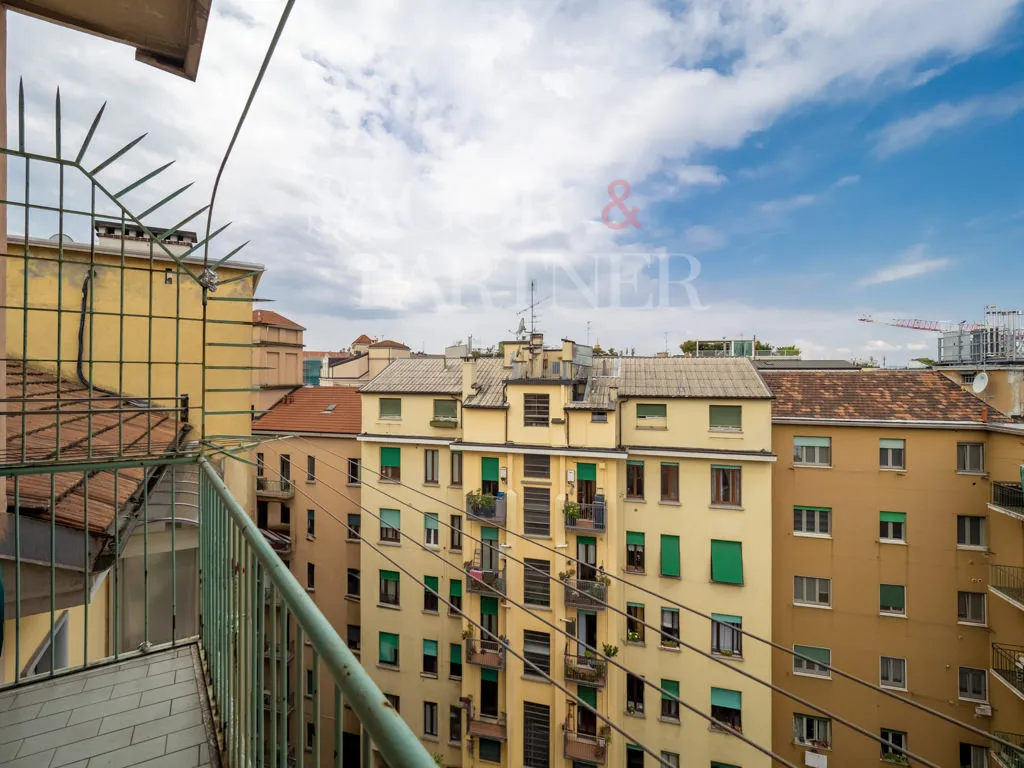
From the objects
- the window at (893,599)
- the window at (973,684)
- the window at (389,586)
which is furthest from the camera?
the window at (389,586)

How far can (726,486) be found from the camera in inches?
524

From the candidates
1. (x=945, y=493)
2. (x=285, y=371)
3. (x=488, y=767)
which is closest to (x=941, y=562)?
(x=945, y=493)

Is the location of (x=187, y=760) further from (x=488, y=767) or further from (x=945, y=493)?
(x=945, y=493)

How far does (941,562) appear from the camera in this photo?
496 inches

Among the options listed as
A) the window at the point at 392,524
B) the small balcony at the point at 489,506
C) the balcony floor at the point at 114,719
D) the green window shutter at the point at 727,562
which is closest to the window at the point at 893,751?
the green window shutter at the point at 727,562

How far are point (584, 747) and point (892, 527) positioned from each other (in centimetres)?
947

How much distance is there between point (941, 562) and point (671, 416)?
23.6 ft

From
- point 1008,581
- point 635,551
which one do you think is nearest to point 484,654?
point 635,551

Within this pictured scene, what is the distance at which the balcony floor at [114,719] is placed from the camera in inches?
91.5

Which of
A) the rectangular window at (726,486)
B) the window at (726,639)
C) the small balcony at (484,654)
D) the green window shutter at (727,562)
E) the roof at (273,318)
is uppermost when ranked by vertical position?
the roof at (273,318)

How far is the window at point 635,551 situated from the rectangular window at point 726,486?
7.06ft

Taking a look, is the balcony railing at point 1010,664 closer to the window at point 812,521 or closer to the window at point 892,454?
the window at point 812,521

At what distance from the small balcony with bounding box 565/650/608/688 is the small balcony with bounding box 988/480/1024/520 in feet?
31.6

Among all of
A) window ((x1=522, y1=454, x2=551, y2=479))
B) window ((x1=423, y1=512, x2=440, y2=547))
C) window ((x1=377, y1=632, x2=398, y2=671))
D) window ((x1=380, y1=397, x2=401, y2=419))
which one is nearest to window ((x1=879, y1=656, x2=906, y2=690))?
window ((x1=522, y1=454, x2=551, y2=479))
